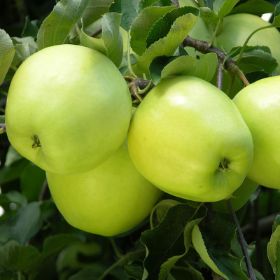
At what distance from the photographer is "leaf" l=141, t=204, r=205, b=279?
85 centimetres

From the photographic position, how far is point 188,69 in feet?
2.41

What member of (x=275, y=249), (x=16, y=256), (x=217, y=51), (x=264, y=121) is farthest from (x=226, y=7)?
(x=16, y=256)

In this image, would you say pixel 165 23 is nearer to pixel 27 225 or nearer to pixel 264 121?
pixel 264 121

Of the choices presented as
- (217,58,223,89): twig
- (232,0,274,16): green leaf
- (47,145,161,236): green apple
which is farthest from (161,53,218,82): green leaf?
(232,0,274,16): green leaf

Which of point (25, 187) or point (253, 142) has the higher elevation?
point (253, 142)

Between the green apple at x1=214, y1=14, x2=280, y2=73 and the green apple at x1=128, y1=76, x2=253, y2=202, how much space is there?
243mm

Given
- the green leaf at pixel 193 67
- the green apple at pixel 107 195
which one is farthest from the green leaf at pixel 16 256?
the green leaf at pixel 193 67

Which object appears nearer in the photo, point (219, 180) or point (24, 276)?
point (219, 180)

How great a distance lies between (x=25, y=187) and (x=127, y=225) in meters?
0.54

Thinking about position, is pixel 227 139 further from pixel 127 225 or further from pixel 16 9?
pixel 16 9

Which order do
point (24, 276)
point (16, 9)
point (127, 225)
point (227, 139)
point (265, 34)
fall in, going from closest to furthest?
point (227, 139), point (127, 225), point (265, 34), point (24, 276), point (16, 9)

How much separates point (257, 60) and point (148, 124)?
9.6 inches

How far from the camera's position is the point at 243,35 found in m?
0.93

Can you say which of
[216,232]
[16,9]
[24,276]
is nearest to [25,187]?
[24,276]
